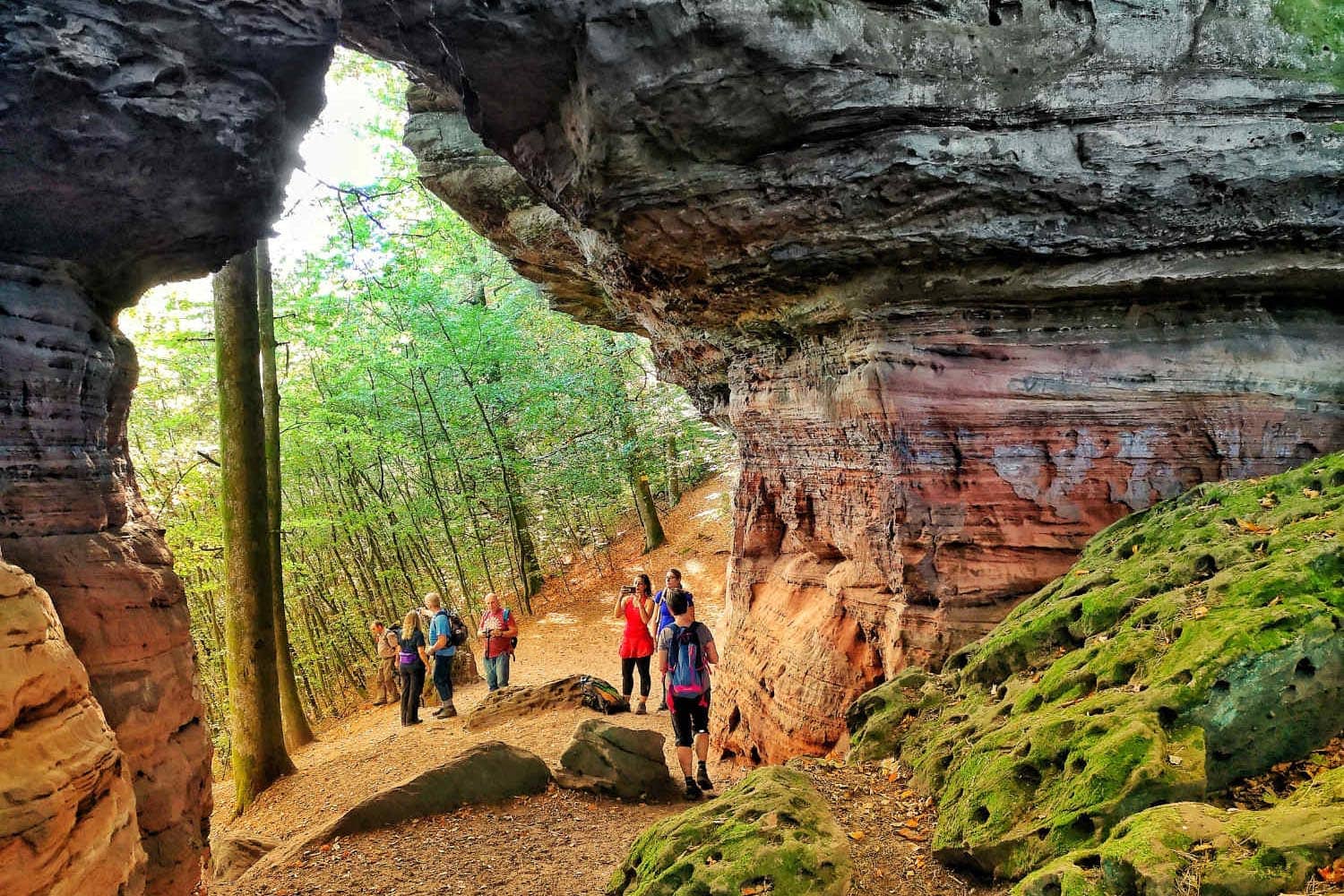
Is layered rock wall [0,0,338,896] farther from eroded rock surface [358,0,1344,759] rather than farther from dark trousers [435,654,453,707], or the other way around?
dark trousers [435,654,453,707]

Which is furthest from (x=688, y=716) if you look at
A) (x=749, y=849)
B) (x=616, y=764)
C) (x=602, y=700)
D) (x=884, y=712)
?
(x=602, y=700)

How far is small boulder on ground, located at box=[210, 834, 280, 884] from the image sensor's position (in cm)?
737

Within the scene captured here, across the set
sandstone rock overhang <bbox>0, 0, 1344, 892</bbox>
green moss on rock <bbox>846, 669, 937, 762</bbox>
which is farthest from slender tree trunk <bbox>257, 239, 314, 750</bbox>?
green moss on rock <bbox>846, 669, 937, 762</bbox>

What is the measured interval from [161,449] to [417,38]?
16355 mm

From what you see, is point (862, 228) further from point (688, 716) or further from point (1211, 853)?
point (1211, 853)

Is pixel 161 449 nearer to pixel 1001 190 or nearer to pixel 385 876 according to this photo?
pixel 385 876

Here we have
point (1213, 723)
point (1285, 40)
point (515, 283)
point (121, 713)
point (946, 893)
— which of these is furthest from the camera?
point (515, 283)

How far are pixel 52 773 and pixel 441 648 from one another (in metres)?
8.13

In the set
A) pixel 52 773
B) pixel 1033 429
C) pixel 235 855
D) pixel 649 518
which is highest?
pixel 1033 429

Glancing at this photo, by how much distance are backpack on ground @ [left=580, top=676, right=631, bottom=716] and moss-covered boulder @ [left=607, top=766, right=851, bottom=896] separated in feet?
22.1

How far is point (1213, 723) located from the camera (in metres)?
3.58

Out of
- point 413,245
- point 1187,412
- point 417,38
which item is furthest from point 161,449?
point 1187,412

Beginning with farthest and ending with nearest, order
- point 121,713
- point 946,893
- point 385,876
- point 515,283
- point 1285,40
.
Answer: point 515,283 → point 1285,40 → point 385,876 → point 121,713 → point 946,893

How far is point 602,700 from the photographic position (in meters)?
11.7
